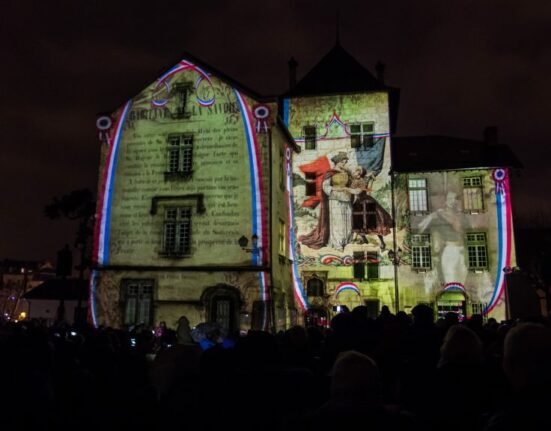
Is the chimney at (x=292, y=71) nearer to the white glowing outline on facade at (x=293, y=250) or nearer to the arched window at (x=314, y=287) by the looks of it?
the white glowing outline on facade at (x=293, y=250)

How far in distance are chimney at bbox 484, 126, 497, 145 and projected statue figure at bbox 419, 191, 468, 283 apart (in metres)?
4.74

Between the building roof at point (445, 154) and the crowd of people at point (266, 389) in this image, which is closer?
the crowd of people at point (266, 389)

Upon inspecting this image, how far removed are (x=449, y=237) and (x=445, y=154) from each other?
6282 millimetres

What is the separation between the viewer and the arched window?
28.9 meters

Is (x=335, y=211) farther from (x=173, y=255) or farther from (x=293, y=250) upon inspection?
(x=173, y=255)

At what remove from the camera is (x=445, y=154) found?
32.1 meters

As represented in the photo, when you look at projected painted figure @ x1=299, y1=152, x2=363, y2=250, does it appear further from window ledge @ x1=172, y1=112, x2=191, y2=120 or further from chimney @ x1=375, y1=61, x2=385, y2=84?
window ledge @ x1=172, y1=112, x2=191, y2=120

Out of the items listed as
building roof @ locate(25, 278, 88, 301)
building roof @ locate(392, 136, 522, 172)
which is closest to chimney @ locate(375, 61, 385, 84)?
building roof @ locate(392, 136, 522, 172)

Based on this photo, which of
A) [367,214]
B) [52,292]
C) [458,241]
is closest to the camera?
[458,241]

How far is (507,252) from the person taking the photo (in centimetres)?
2769

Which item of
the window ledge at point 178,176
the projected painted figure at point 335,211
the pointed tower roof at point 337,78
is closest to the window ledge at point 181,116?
the window ledge at point 178,176

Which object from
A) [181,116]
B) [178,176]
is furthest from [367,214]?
[181,116]

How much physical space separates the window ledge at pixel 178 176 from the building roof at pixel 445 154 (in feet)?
39.4

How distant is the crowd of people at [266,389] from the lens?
9.22 feet
